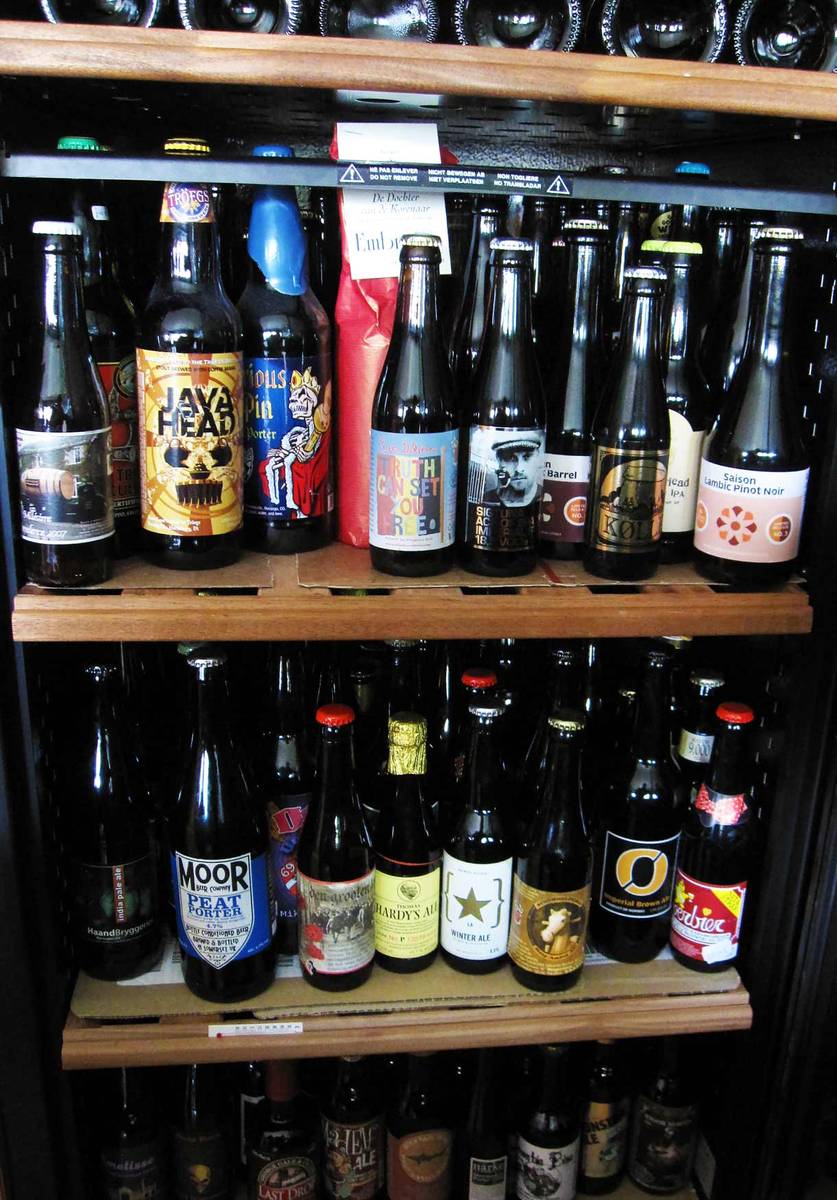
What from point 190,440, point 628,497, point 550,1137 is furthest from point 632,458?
point 550,1137

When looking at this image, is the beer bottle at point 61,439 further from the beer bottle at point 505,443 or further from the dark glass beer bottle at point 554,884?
the dark glass beer bottle at point 554,884

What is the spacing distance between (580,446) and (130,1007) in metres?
0.80

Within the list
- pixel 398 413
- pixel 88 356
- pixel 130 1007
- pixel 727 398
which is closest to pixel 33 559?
pixel 88 356

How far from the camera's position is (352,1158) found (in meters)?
1.31

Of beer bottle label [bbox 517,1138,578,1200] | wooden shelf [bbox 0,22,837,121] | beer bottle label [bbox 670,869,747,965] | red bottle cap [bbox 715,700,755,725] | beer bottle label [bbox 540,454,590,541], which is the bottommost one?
beer bottle label [bbox 517,1138,578,1200]

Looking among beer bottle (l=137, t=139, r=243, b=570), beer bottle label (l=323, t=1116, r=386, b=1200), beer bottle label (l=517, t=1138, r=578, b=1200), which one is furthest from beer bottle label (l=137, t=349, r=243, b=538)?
beer bottle label (l=517, t=1138, r=578, b=1200)

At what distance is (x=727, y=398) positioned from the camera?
1096mm

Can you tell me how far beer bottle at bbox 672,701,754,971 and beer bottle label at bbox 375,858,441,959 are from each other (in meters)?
0.30

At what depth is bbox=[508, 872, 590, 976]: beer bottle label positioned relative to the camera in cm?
114

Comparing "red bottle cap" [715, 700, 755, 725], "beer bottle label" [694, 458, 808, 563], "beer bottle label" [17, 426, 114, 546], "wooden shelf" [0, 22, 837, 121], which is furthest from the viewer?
"red bottle cap" [715, 700, 755, 725]

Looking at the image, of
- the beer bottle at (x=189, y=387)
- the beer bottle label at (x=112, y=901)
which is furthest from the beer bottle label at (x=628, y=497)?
the beer bottle label at (x=112, y=901)

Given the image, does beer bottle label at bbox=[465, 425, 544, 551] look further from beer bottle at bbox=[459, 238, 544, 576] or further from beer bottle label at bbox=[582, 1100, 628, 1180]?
beer bottle label at bbox=[582, 1100, 628, 1180]

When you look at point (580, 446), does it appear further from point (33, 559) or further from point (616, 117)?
point (33, 559)

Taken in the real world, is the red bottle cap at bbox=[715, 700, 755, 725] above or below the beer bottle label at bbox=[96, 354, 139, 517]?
below
